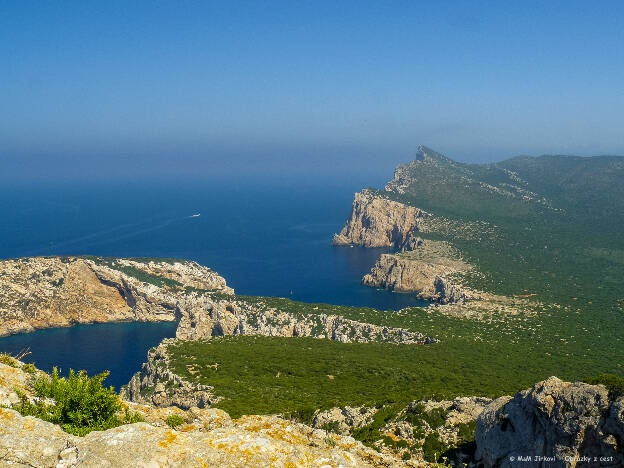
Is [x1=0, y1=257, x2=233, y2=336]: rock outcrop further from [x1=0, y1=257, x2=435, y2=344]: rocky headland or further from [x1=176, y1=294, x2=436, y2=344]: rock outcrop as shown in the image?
[x1=176, y1=294, x2=436, y2=344]: rock outcrop

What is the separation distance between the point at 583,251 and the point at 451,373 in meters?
96.1

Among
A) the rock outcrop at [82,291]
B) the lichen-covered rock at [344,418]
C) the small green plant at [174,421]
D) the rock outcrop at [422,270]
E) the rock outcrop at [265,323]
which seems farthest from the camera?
the rock outcrop at [422,270]

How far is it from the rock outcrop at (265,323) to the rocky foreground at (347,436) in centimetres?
4565

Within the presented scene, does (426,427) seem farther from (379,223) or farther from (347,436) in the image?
(379,223)

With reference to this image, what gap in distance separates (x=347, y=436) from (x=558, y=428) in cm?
744

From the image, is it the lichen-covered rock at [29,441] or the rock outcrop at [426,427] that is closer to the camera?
the lichen-covered rock at [29,441]

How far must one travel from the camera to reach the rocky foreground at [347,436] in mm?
8336

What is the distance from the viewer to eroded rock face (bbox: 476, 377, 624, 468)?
558 inches

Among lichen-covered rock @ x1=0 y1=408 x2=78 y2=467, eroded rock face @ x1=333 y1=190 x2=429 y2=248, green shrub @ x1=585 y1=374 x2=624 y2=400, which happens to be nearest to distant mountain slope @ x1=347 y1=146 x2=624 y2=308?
eroded rock face @ x1=333 y1=190 x2=429 y2=248

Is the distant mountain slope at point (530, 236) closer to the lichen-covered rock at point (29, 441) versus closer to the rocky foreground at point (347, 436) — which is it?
the rocky foreground at point (347, 436)

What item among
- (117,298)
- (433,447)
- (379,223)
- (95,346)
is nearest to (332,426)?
(433,447)

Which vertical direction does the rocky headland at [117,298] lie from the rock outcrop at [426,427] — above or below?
below

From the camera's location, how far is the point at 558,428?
15.5m

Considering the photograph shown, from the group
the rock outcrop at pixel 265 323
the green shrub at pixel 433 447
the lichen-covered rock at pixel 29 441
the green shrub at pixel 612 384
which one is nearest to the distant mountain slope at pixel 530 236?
the rock outcrop at pixel 265 323
